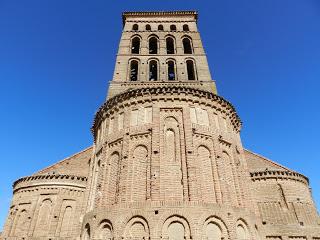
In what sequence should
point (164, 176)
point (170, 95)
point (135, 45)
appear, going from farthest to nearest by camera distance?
point (135, 45) → point (170, 95) → point (164, 176)

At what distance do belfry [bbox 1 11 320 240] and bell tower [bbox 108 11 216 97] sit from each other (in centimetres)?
9

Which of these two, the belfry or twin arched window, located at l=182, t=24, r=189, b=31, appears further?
twin arched window, located at l=182, t=24, r=189, b=31

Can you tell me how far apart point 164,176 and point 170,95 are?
488 centimetres

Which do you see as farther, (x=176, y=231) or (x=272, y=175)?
(x=272, y=175)

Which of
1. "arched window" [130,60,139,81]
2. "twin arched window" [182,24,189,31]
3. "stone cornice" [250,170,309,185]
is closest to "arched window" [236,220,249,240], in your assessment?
"stone cornice" [250,170,309,185]

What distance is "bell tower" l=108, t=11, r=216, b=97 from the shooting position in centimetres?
1994

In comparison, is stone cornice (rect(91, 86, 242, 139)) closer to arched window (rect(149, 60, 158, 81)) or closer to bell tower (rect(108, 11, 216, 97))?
bell tower (rect(108, 11, 216, 97))

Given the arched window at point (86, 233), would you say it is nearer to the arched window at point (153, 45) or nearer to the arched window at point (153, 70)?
the arched window at point (153, 70)

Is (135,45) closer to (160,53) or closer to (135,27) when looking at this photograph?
(135,27)

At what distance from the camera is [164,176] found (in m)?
13.9

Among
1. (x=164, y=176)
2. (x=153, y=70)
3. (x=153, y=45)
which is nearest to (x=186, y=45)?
(x=153, y=45)

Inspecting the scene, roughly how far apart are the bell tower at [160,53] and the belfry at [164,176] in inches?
3.6

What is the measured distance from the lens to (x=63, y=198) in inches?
891

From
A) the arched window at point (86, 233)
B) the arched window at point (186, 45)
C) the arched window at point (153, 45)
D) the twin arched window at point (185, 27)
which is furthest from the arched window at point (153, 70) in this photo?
the arched window at point (86, 233)
